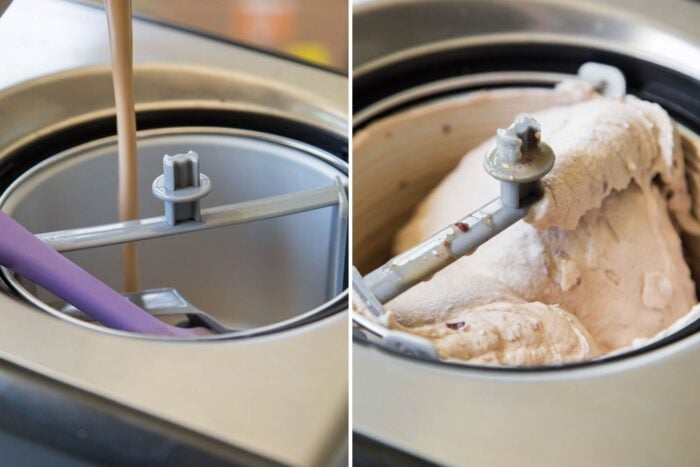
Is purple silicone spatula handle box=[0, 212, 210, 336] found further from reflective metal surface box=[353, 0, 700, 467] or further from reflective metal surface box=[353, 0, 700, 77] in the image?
reflective metal surface box=[353, 0, 700, 77]

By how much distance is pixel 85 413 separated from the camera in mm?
390

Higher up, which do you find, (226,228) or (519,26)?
(519,26)

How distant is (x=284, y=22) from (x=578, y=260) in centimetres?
62

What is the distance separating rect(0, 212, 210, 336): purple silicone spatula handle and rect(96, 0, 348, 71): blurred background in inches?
16.4

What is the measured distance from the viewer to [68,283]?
1.65 feet

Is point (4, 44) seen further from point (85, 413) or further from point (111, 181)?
point (85, 413)

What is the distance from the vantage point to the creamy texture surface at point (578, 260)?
0.47 metres

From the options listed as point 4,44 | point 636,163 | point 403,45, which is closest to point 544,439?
point 636,163

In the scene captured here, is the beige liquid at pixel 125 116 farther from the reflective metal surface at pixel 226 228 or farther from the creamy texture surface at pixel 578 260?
the creamy texture surface at pixel 578 260

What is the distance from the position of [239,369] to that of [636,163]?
0.98ft

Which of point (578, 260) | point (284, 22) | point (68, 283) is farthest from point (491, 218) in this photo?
point (284, 22)

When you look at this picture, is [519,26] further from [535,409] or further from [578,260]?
[535,409]

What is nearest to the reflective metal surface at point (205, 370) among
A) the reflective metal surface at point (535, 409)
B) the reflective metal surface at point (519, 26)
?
the reflective metal surface at point (535, 409)

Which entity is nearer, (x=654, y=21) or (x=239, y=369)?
(x=239, y=369)
